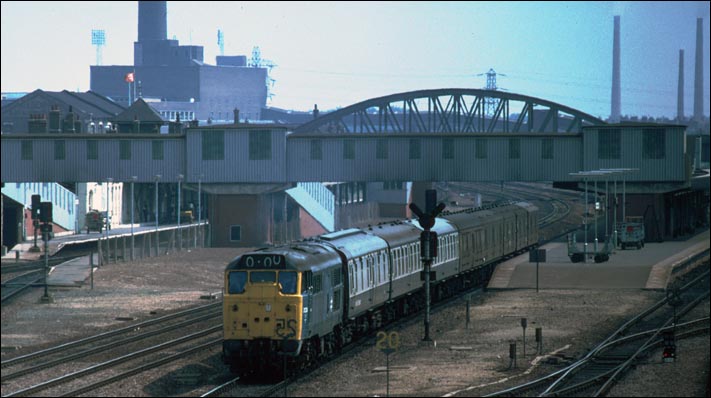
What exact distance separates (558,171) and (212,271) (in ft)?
92.0

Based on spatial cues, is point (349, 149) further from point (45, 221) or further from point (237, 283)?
point (237, 283)

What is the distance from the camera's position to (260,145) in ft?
280

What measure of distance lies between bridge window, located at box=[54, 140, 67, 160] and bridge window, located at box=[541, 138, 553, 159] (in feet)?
113

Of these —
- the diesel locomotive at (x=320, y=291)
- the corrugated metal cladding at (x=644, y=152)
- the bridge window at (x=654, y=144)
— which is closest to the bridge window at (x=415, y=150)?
the corrugated metal cladding at (x=644, y=152)

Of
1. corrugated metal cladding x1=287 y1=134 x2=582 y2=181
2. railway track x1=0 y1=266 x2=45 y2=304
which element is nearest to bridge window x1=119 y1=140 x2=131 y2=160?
corrugated metal cladding x1=287 y1=134 x2=582 y2=181

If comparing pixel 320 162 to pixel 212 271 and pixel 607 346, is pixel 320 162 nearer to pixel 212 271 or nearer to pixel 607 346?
pixel 212 271

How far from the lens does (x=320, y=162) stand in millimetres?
85375

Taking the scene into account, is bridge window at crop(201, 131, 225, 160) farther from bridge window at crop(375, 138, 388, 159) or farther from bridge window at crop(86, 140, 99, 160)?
bridge window at crop(375, 138, 388, 159)

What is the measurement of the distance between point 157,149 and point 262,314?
178 feet

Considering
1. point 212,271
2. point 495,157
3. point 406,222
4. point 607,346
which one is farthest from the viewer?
point 495,157

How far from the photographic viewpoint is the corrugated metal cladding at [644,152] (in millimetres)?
83875

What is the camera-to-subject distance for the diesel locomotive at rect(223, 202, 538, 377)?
107 ft

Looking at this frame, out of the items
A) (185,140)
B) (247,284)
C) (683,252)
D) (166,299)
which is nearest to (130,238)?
(185,140)

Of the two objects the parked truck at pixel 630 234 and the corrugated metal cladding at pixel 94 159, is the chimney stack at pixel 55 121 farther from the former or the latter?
the parked truck at pixel 630 234
